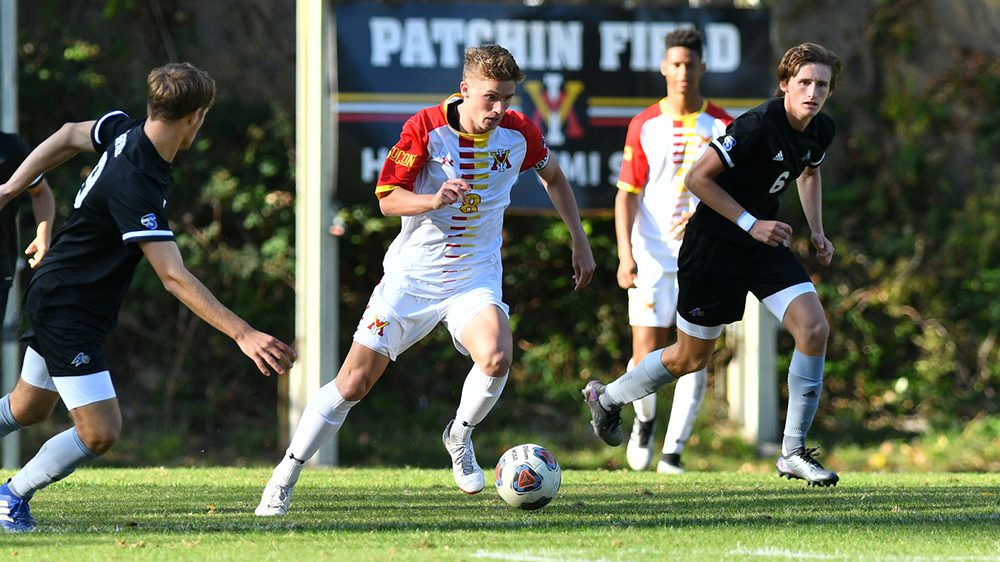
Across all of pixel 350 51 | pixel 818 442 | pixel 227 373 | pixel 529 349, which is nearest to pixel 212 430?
pixel 227 373

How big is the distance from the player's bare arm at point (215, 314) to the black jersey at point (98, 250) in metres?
0.13

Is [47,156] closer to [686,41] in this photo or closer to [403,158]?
[403,158]

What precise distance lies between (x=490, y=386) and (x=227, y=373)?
7.57 meters

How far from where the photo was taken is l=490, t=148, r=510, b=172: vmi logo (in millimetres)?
6648

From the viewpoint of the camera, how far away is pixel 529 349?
1332 cm

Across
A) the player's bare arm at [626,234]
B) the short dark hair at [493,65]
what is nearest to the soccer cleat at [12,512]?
the short dark hair at [493,65]

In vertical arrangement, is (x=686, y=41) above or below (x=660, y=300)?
above

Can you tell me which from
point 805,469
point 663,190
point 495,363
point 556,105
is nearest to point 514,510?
point 495,363

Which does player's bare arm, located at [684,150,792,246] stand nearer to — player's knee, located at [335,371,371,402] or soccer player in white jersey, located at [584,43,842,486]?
soccer player in white jersey, located at [584,43,842,486]

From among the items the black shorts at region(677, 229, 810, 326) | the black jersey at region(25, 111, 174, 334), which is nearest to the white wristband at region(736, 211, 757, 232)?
the black shorts at region(677, 229, 810, 326)

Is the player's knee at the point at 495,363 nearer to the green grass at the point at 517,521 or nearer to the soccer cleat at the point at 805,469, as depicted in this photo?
the green grass at the point at 517,521

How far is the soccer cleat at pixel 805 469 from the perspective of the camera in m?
6.99

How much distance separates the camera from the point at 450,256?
21.7ft

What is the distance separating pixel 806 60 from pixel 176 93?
2.99 metres
